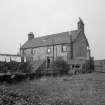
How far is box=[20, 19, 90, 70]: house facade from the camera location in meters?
30.3

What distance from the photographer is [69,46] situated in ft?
99.6

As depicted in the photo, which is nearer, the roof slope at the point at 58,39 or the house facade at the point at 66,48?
the house facade at the point at 66,48

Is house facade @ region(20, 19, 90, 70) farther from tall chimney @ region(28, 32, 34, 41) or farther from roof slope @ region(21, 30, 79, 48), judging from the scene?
tall chimney @ region(28, 32, 34, 41)

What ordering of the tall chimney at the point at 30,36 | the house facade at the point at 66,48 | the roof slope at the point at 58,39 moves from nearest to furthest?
the house facade at the point at 66,48 < the roof slope at the point at 58,39 < the tall chimney at the point at 30,36

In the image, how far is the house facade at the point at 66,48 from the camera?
30339mm

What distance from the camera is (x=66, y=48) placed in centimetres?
3081

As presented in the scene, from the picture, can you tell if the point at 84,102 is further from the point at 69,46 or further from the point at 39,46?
the point at 39,46

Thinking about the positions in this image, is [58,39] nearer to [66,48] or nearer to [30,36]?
[66,48]

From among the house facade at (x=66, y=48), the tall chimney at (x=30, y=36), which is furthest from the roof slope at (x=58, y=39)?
the tall chimney at (x=30, y=36)

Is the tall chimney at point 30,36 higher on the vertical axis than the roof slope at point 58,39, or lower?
higher

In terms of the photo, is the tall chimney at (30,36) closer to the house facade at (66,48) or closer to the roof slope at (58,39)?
the roof slope at (58,39)

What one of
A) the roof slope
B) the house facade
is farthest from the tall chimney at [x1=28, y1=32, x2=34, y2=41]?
the house facade

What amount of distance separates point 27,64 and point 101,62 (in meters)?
13.7

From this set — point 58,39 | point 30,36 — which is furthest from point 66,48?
point 30,36
